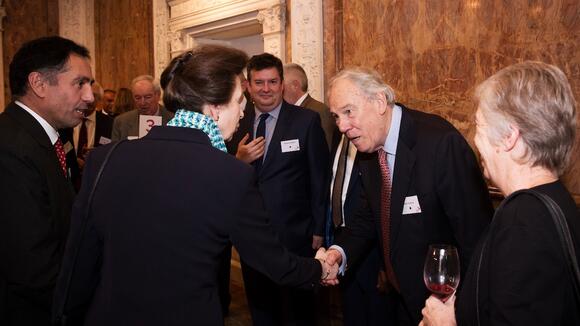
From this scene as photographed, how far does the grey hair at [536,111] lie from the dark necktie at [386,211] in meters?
1.00

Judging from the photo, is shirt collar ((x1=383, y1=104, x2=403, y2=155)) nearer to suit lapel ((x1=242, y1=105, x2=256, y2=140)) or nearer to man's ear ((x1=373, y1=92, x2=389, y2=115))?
man's ear ((x1=373, y1=92, x2=389, y2=115))

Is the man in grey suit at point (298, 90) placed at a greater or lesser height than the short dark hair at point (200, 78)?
greater

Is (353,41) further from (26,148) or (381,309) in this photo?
(26,148)

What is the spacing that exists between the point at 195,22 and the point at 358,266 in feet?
14.1

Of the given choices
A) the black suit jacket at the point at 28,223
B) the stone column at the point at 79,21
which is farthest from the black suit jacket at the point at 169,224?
the stone column at the point at 79,21

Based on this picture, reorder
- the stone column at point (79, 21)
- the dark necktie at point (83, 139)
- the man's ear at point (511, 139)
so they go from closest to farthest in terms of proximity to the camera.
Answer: the man's ear at point (511, 139)
the dark necktie at point (83, 139)
the stone column at point (79, 21)

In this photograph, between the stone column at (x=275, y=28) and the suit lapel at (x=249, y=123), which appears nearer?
the suit lapel at (x=249, y=123)

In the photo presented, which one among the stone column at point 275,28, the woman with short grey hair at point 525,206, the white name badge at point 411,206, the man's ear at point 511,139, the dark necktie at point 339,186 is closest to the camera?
the woman with short grey hair at point 525,206

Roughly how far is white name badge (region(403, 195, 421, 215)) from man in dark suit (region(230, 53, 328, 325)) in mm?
1332

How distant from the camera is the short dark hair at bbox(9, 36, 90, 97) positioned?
216cm

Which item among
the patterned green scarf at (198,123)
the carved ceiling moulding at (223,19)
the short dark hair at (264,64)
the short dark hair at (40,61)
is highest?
the carved ceiling moulding at (223,19)

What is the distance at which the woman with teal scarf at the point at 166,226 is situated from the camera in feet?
4.97

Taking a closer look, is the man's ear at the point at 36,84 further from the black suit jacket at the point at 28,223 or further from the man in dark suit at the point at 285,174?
the man in dark suit at the point at 285,174

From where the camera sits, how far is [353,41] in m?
4.59
